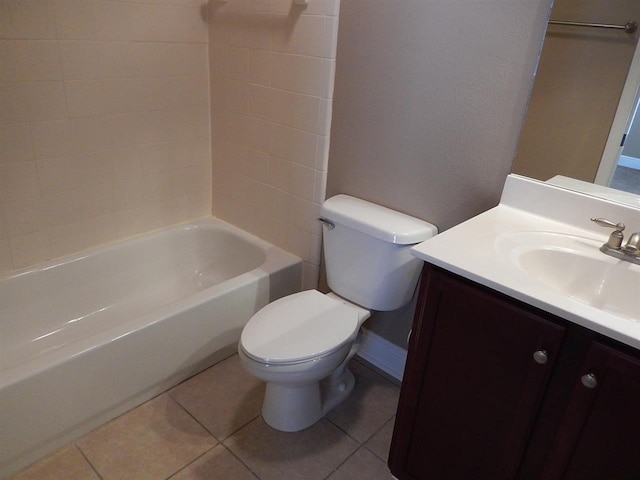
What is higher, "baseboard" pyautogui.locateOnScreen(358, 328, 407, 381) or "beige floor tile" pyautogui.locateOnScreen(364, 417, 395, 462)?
"baseboard" pyautogui.locateOnScreen(358, 328, 407, 381)

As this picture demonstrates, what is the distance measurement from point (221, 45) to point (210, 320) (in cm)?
129

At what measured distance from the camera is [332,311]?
174 centimetres

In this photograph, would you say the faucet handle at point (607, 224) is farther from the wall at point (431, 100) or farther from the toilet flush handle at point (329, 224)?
the toilet flush handle at point (329, 224)

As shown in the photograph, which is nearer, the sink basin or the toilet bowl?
the sink basin

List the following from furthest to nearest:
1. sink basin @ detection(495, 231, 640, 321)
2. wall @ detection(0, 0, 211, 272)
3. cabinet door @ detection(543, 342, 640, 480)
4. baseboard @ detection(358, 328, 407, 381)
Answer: baseboard @ detection(358, 328, 407, 381) < wall @ detection(0, 0, 211, 272) < sink basin @ detection(495, 231, 640, 321) < cabinet door @ detection(543, 342, 640, 480)

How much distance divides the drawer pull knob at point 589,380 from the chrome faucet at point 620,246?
42 cm

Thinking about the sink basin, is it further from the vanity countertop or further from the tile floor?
the tile floor

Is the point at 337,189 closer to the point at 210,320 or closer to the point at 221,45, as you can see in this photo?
the point at 210,320

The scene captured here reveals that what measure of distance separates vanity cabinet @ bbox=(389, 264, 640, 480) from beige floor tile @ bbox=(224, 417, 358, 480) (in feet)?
1.15

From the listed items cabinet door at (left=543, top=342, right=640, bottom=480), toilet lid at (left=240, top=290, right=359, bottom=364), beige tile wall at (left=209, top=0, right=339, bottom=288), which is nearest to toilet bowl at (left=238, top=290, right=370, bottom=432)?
toilet lid at (left=240, top=290, right=359, bottom=364)

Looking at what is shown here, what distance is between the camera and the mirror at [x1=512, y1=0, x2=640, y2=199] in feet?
4.35

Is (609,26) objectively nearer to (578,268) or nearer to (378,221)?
(578,268)

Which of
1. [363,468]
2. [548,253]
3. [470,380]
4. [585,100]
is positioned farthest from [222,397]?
[585,100]

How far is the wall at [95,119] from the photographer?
5.89 feet
